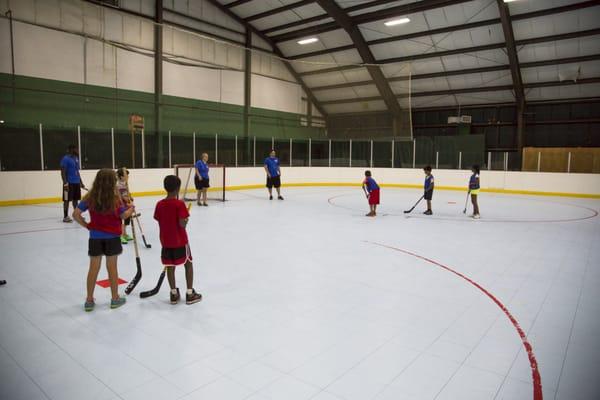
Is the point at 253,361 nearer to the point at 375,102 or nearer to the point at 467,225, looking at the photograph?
the point at 467,225

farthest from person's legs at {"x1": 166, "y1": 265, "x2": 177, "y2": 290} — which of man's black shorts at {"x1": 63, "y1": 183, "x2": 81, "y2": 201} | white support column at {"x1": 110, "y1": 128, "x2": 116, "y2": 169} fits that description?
white support column at {"x1": 110, "y1": 128, "x2": 116, "y2": 169}

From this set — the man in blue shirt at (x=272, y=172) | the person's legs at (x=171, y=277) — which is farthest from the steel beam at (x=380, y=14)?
the person's legs at (x=171, y=277)

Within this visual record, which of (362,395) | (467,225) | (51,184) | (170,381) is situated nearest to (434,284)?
(362,395)

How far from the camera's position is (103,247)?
3764 millimetres

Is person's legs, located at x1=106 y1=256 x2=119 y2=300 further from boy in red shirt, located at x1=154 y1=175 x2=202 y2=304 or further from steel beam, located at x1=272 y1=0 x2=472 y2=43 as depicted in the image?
steel beam, located at x1=272 y1=0 x2=472 y2=43

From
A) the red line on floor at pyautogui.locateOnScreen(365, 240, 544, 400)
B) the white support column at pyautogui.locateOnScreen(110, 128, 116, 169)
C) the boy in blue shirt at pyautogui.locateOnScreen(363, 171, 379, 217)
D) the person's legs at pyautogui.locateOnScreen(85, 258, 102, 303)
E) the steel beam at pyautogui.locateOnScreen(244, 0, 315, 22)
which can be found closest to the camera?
the red line on floor at pyautogui.locateOnScreen(365, 240, 544, 400)

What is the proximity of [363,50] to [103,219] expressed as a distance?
18710 millimetres

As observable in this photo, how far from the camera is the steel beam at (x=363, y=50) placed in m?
16.6

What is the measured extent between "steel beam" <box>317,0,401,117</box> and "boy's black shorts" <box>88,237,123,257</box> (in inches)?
561

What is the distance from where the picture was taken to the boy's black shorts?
3742mm

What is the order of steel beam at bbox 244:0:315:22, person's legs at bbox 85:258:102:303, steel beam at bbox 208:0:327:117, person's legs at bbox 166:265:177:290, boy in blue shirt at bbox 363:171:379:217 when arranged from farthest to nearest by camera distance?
steel beam at bbox 208:0:327:117
steel beam at bbox 244:0:315:22
boy in blue shirt at bbox 363:171:379:217
person's legs at bbox 166:265:177:290
person's legs at bbox 85:258:102:303

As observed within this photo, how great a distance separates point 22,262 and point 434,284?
5.25 meters

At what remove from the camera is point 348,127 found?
1788 centimetres

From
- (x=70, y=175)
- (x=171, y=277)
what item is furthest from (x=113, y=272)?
(x=70, y=175)
